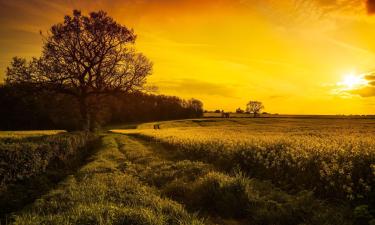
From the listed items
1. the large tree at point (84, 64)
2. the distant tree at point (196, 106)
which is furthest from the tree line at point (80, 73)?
the distant tree at point (196, 106)

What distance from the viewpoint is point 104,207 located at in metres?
6.36

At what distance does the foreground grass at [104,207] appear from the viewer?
5.72m

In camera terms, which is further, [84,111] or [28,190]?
[84,111]

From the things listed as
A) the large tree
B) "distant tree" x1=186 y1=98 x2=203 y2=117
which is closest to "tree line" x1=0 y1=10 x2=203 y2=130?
the large tree

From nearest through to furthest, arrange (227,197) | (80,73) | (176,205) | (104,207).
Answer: (104,207)
(176,205)
(227,197)
(80,73)

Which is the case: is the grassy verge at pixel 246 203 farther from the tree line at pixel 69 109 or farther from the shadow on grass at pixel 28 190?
the tree line at pixel 69 109

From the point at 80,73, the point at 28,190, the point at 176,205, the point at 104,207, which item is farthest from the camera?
the point at 80,73

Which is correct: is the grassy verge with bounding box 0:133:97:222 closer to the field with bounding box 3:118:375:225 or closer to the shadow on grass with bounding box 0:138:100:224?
the shadow on grass with bounding box 0:138:100:224

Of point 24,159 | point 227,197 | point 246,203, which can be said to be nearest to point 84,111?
point 24,159

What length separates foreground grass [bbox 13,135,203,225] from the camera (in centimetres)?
572

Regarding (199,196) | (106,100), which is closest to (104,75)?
(106,100)

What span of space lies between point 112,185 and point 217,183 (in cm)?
340

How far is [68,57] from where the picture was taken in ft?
96.6

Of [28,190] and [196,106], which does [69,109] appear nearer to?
[28,190]
